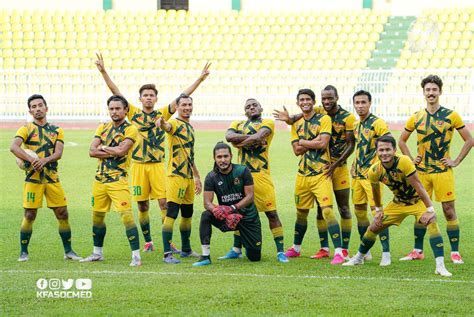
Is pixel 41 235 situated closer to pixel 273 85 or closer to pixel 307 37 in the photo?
pixel 273 85

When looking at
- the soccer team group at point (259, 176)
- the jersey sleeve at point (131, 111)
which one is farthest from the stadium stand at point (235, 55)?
the soccer team group at point (259, 176)

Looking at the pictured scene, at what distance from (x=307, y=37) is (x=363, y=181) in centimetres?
2431

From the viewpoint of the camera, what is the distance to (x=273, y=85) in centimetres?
2927

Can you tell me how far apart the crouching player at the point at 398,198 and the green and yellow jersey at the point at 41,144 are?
3349 mm

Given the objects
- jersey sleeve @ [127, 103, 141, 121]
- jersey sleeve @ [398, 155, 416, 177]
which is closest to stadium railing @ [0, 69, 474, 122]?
jersey sleeve @ [127, 103, 141, 121]

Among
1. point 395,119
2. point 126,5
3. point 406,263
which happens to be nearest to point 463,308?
point 406,263

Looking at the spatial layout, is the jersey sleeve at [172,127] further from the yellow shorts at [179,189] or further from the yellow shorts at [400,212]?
the yellow shorts at [400,212]

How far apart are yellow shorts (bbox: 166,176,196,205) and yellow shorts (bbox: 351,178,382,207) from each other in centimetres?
181

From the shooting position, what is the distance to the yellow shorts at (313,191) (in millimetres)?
9367

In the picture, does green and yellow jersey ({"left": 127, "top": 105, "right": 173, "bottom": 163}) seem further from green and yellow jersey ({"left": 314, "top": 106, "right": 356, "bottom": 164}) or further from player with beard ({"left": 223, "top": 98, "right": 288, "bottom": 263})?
green and yellow jersey ({"left": 314, "top": 106, "right": 356, "bottom": 164})

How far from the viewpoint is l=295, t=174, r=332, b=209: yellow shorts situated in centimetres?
937

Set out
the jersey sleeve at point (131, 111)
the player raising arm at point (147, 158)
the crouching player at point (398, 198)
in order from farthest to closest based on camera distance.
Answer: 1. the jersey sleeve at point (131, 111)
2. the player raising arm at point (147, 158)
3. the crouching player at point (398, 198)

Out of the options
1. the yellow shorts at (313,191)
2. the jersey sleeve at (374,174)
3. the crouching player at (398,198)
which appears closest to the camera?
the crouching player at (398,198)

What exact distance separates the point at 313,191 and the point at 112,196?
2.19 m
